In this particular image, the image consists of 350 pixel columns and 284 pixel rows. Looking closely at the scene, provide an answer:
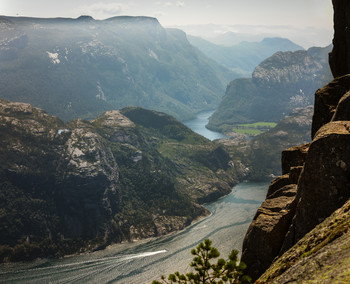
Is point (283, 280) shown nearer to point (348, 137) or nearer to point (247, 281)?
point (247, 281)

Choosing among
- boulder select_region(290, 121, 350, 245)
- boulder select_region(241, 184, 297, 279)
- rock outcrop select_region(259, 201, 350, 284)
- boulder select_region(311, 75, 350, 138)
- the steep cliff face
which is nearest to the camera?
rock outcrop select_region(259, 201, 350, 284)

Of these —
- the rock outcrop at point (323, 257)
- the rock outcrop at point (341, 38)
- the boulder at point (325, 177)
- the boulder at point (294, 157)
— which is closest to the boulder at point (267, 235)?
the boulder at point (325, 177)

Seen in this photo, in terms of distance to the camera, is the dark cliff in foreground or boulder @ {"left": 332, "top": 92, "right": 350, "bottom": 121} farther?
boulder @ {"left": 332, "top": 92, "right": 350, "bottom": 121}

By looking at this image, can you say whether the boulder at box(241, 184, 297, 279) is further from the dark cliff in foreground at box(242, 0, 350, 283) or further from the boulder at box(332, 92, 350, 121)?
the boulder at box(332, 92, 350, 121)

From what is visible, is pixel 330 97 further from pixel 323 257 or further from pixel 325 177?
pixel 323 257

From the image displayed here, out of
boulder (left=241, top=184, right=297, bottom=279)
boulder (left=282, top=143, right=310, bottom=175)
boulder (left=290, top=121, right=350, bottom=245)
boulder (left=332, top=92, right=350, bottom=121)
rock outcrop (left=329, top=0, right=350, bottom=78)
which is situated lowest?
boulder (left=241, top=184, right=297, bottom=279)

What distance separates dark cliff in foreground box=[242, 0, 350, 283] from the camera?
2609 centimetres

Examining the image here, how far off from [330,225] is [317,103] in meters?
33.1

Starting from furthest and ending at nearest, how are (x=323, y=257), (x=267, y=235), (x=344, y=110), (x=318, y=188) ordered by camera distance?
(x=267, y=235)
(x=344, y=110)
(x=318, y=188)
(x=323, y=257)

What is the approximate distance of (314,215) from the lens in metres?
37.5

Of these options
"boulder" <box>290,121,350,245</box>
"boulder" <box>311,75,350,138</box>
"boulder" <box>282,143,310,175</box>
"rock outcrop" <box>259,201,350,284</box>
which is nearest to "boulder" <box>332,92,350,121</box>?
"boulder" <box>290,121,350,245</box>

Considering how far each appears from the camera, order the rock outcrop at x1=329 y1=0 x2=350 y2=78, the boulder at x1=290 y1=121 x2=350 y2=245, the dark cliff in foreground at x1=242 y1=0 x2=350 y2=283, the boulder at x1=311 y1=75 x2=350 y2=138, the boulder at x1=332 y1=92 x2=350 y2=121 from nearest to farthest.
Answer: the dark cliff in foreground at x1=242 y1=0 x2=350 y2=283 → the boulder at x1=290 y1=121 x2=350 y2=245 → the boulder at x1=332 y1=92 x2=350 y2=121 → the boulder at x1=311 y1=75 x2=350 y2=138 → the rock outcrop at x1=329 y1=0 x2=350 y2=78

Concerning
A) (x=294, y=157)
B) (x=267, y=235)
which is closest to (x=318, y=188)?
(x=267, y=235)

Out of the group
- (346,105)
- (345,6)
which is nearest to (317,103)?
(346,105)
